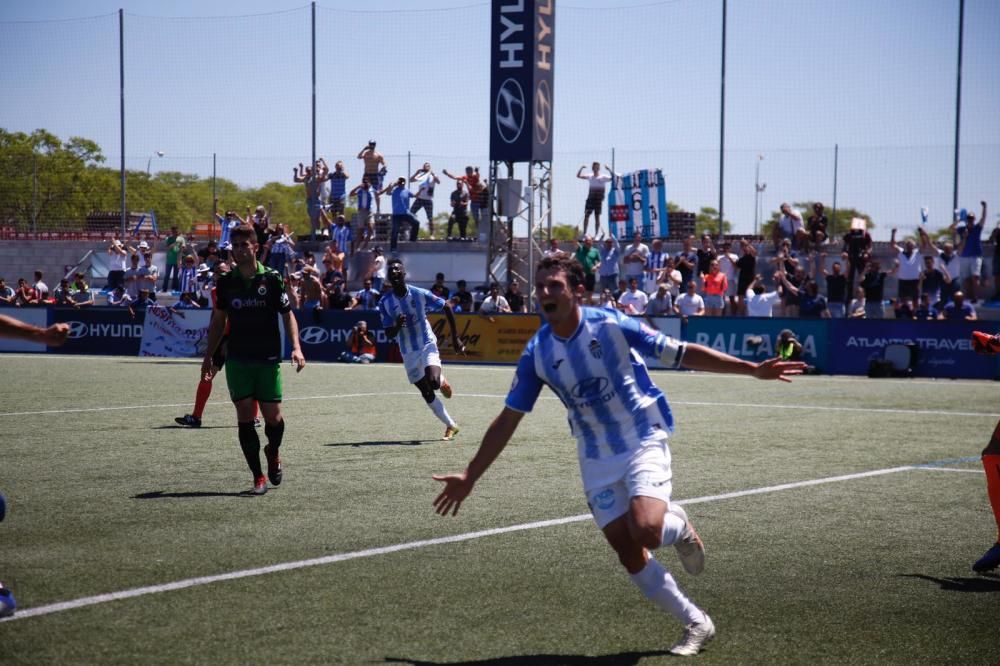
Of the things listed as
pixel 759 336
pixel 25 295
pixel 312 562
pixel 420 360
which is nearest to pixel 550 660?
pixel 312 562

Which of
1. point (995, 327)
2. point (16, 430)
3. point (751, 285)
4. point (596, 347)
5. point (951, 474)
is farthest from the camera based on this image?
point (751, 285)

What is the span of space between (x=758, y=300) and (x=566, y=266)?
922 inches

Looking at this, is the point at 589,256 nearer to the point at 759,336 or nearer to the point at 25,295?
the point at 759,336

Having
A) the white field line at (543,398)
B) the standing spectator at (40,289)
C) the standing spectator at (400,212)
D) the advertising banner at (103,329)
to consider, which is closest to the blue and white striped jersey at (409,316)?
the white field line at (543,398)

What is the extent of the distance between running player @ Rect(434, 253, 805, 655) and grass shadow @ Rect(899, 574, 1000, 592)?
1848 millimetres

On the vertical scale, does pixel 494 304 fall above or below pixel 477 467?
below

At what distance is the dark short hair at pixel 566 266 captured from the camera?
554cm

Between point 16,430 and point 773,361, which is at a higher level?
point 773,361

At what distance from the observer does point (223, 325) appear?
33.8 feet

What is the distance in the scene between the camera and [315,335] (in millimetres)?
31266

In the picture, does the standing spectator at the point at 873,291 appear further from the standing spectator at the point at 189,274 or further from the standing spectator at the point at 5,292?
the standing spectator at the point at 5,292

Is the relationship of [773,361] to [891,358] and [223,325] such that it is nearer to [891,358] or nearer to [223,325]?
[223,325]

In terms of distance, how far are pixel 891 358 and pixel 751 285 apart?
4.18 m

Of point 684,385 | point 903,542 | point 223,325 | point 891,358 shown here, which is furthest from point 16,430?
point 891,358
